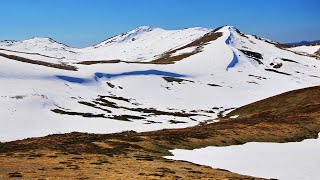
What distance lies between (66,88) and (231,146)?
7936cm

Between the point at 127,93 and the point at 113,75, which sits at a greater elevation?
the point at 113,75

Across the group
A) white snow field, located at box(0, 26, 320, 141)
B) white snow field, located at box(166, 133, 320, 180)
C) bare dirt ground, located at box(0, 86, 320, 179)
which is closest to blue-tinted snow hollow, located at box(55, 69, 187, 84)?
white snow field, located at box(0, 26, 320, 141)

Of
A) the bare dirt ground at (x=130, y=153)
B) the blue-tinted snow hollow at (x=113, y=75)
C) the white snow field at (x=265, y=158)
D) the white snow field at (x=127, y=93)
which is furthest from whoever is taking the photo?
the blue-tinted snow hollow at (x=113, y=75)

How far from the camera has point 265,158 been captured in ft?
138

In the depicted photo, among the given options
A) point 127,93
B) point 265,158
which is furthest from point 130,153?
point 127,93

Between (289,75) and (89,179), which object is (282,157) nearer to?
(89,179)

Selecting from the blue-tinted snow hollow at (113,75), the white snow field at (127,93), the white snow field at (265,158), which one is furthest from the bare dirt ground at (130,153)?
the blue-tinted snow hollow at (113,75)

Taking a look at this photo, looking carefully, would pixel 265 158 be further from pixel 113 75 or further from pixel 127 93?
pixel 113 75

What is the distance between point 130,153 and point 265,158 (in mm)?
15029

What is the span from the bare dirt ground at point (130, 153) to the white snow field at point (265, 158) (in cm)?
274

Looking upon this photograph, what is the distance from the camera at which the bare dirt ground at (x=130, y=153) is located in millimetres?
29297

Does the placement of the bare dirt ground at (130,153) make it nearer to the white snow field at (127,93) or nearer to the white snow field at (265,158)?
the white snow field at (265,158)

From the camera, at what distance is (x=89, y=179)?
26359 millimetres

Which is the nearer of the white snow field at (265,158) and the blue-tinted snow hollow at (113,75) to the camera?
the white snow field at (265,158)
